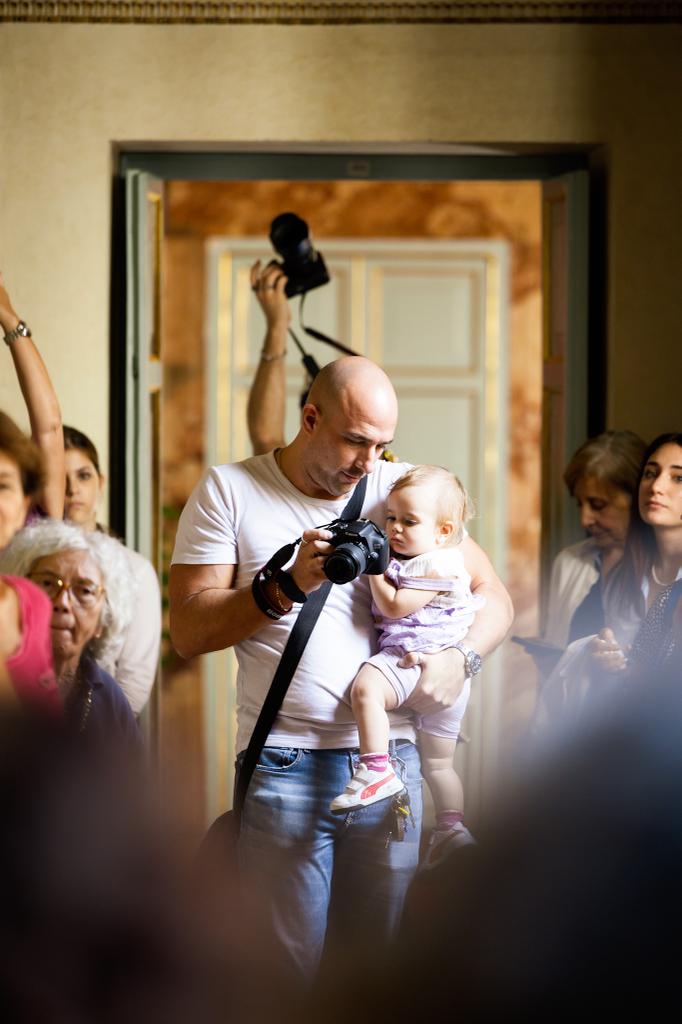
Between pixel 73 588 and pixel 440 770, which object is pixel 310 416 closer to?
pixel 73 588

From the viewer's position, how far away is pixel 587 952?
1.45 m

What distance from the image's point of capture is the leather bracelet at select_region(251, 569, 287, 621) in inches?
52.3

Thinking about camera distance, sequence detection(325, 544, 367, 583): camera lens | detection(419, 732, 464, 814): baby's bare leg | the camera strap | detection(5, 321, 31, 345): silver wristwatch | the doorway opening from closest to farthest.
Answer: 1. detection(325, 544, 367, 583): camera lens
2. the camera strap
3. detection(419, 732, 464, 814): baby's bare leg
4. detection(5, 321, 31, 345): silver wristwatch
5. the doorway opening

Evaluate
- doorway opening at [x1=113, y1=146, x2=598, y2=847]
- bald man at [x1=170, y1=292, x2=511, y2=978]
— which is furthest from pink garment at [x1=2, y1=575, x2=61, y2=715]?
doorway opening at [x1=113, y1=146, x2=598, y2=847]

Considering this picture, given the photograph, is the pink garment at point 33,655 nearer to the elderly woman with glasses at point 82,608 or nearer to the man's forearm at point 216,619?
the elderly woman with glasses at point 82,608

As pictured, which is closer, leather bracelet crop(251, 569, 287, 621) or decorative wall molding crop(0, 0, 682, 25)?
leather bracelet crop(251, 569, 287, 621)

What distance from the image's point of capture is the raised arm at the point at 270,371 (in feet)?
6.78

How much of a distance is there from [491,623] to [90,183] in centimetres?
121

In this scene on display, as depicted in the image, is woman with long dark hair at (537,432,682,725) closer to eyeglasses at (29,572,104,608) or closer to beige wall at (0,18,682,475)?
beige wall at (0,18,682,475)

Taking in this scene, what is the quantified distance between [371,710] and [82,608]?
1.24 feet

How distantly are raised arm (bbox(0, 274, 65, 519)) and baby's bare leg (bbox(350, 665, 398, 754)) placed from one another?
17.9 inches

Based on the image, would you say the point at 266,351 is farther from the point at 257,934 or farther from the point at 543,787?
the point at 257,934

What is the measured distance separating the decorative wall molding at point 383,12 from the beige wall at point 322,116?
2 cm

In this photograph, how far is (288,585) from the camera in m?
1.32
